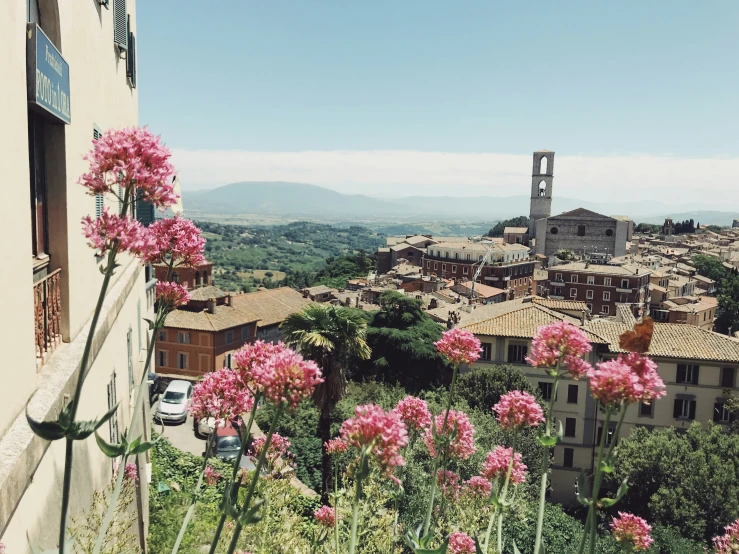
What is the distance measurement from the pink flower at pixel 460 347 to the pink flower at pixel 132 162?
266 cm

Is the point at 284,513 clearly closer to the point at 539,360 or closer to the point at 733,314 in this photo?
the point at 539,360

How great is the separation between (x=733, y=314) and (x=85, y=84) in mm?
75499

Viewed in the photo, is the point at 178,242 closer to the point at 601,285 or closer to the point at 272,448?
the point at 272,448

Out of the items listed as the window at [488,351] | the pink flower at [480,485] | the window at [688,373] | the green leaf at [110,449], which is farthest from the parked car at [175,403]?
the green leaf at [110,449]

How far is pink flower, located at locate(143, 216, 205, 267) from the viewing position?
3.21 meters

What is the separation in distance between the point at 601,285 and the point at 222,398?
225 feet

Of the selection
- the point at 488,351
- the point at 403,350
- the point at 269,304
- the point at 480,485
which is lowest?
the point at 269,304

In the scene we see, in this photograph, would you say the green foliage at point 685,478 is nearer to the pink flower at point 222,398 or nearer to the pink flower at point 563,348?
the pink flower at point 563,348

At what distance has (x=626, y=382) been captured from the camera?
119 inches

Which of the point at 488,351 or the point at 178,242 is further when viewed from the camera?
the point at 488,351

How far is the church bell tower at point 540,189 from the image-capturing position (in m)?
114

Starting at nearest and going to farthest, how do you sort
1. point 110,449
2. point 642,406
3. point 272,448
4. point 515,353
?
1. point 110,449
2. point 272,448
3. point 642,406
4. point 515,353

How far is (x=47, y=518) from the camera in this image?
408 cm

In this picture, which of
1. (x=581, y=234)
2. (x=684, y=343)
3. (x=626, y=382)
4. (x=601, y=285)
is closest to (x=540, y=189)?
(x=581, y=234)
